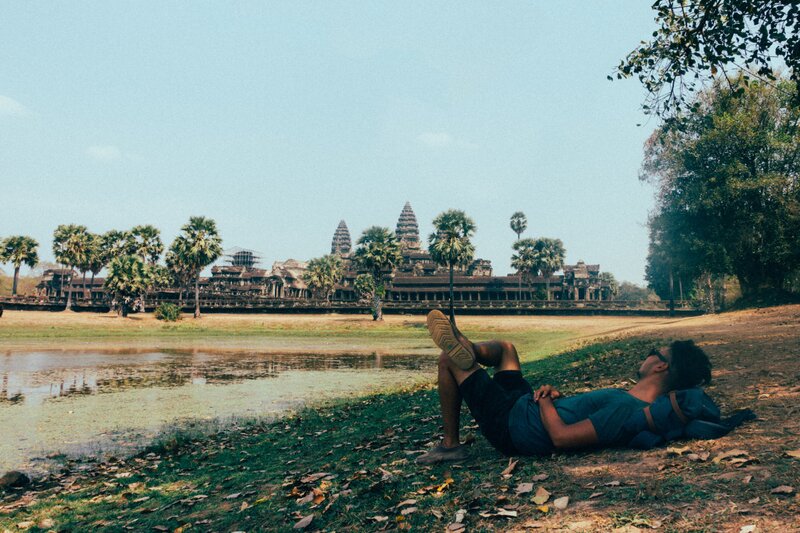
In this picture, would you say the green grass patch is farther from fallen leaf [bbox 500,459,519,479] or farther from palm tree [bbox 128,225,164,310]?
palm tree [bbox 128,225,164,310]

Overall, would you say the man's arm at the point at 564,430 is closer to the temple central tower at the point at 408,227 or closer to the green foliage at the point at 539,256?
the green foliage at the point at 539,256

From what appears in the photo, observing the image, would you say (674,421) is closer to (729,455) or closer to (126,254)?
(729,455)

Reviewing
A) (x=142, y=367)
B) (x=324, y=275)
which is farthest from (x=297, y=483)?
(x=324, y=275)

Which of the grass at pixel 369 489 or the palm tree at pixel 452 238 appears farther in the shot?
the palm tree at pixel 452 238

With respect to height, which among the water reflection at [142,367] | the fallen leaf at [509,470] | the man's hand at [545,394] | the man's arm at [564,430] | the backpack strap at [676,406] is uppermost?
the man's hand at [545,394]

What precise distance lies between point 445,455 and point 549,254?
91.3 m

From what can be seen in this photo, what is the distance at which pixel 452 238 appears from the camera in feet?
253

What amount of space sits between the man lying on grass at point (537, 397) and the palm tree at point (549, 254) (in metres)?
90.5

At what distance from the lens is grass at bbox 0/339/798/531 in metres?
4.11

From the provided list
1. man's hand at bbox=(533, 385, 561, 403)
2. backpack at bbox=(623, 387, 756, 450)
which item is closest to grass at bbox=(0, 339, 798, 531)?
backpack at bbox=(623, 387, 756, 450)

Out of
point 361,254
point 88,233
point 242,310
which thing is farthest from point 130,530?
point 88,233

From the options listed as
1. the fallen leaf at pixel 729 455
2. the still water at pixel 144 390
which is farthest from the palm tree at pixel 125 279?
the fallen leaf at pixel 729 455

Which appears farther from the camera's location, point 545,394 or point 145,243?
point 145,243

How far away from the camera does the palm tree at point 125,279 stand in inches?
2943
